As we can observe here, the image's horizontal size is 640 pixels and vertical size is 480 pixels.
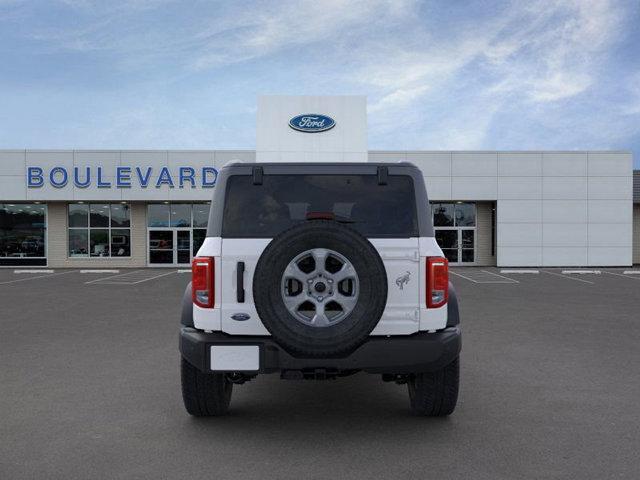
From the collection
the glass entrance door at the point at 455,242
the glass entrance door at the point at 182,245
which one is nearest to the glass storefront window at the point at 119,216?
the glass entrance door at the point at 182,245

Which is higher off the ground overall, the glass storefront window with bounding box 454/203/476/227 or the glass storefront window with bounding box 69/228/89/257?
the glass storefront window with bounding box 454/203/476/227

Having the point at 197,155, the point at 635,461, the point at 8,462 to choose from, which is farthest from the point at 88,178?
the point at 635,461

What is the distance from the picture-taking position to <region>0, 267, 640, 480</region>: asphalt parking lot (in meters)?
3.54

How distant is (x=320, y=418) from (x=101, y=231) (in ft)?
85.3

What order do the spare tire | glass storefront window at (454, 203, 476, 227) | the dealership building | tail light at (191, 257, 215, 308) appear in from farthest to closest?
glass storefront window at (454, 203, 476, 227)
the dealership building
tail light at (191, 257, 215, 308)
the spare tire

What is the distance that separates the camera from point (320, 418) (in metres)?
4.49

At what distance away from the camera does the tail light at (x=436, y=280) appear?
149 inches

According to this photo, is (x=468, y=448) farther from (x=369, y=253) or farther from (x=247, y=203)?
(x=247, y=203)

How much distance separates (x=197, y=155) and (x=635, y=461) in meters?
25.0

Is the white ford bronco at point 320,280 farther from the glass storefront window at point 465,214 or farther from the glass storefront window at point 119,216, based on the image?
the glass storefront window at point 119,216

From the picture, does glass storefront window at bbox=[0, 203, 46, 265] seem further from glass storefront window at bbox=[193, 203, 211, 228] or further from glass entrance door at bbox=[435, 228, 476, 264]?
glass entrance door at bbox=[435, 228, 476, 264]

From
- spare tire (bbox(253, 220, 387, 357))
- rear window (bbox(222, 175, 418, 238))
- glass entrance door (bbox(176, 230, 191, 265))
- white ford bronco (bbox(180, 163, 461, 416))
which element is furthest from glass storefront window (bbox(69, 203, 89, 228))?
spare tire (bbox(253, 220, 387, 357))

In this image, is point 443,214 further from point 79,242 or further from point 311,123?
point 311,123

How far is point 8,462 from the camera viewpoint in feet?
11.9
